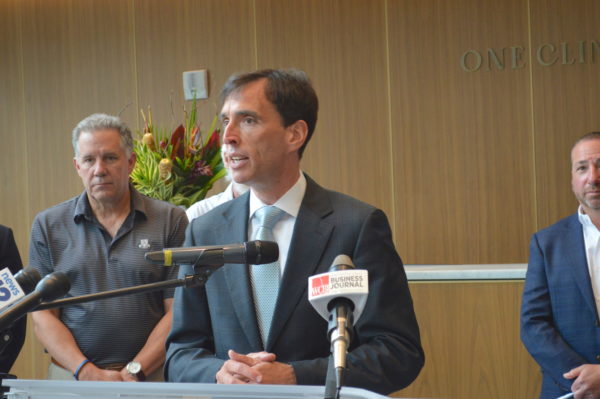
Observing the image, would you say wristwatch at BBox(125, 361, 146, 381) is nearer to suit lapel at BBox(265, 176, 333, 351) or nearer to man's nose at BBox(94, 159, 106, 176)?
man's nose at BBox(94, 159, 106, 176)

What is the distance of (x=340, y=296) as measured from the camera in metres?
1.30

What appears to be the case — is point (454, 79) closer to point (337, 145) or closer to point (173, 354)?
point (337, 145)

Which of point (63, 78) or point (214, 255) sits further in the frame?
point (63, 78)

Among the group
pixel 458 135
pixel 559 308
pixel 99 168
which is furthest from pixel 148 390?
pixel 458 135

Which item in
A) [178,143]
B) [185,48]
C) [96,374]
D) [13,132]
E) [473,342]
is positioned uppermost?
[185,48]

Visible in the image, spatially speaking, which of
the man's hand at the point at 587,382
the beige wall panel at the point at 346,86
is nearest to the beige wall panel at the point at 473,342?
the man's hand at the point at 587,382

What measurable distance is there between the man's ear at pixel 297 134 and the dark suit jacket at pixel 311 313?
15 cm

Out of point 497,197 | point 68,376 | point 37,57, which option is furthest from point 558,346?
point 37,57

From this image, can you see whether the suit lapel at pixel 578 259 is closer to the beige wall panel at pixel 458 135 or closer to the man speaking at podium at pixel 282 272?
the man speaking at podium at pixel 282 272

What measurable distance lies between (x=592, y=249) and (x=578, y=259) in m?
0.09

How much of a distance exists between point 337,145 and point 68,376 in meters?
3.43

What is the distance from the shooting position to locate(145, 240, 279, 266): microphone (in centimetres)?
154

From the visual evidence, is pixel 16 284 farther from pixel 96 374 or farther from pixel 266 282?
pixel 96 374

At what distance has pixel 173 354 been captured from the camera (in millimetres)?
2213
